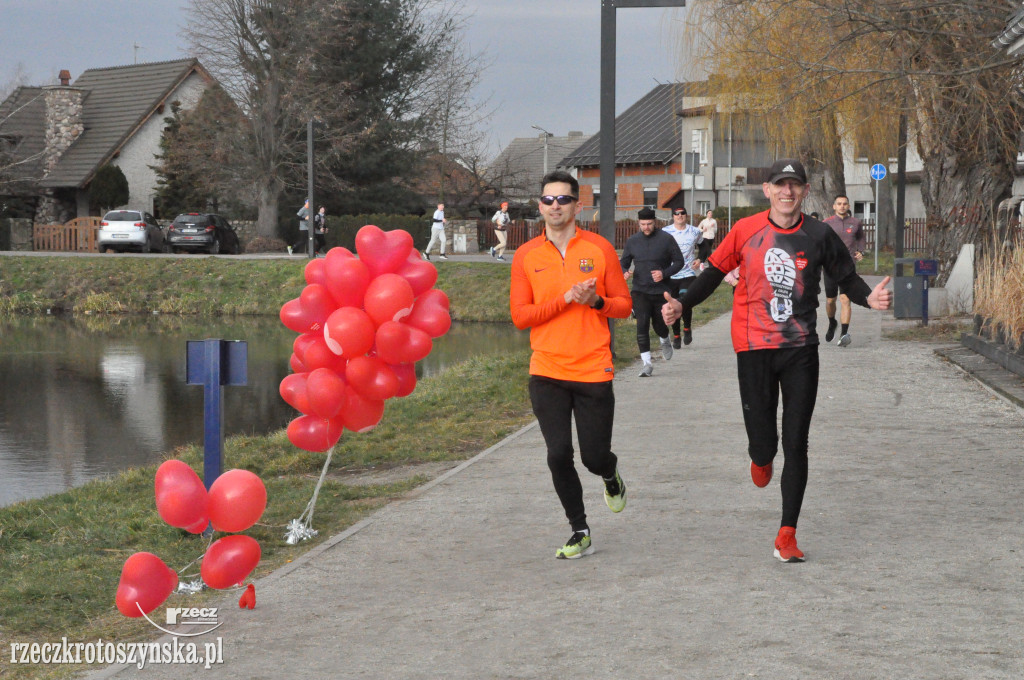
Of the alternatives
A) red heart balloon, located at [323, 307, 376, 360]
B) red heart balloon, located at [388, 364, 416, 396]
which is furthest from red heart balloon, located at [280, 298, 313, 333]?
red heart balloon, located at [388, 364, 416, 396]

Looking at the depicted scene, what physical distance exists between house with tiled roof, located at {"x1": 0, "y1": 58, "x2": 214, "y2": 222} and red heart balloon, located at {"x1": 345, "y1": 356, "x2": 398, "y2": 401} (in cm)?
4750

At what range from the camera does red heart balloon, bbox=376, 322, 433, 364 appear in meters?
6.93

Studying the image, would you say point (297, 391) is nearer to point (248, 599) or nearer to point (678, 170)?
point (248, 599)

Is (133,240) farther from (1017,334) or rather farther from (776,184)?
(776,184)

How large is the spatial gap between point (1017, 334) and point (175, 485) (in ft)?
35.4

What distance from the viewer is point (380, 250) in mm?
7055

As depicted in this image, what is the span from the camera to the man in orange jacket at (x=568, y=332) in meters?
6.32

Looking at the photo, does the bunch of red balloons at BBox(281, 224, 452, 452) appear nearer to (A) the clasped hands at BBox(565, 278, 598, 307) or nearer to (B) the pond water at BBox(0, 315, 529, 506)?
(A) the clasped hands at BBox(565, 278, 598, 307)

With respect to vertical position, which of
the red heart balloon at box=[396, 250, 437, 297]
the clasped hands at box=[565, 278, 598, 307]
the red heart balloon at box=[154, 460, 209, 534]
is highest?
the red heart balloon at box=[396, 250, 437, 297]

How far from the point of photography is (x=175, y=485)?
5520 mm

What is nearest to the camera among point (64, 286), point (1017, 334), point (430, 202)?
point (1017, 334)

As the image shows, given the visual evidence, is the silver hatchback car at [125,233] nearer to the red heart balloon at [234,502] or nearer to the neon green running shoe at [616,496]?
the neon green running shoe at [616,496]

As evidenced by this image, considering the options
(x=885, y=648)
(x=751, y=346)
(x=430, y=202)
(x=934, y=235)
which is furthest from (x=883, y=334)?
(x=430, y=202)

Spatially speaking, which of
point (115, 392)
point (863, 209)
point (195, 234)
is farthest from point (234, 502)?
point (863, 209)
